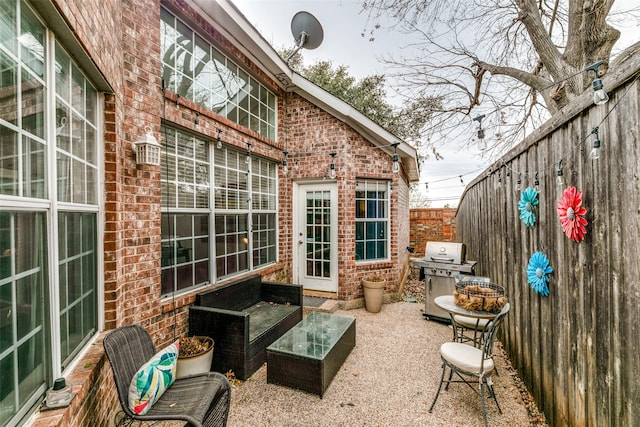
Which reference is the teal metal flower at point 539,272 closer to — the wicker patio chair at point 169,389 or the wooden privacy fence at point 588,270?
the wooden privacy fence at point 588,270

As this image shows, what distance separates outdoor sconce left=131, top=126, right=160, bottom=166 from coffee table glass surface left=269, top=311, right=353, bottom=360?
229 centimetres

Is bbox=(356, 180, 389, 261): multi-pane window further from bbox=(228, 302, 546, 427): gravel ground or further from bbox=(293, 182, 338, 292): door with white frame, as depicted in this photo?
bbox=(228, 302, 546, 427): gravel ground

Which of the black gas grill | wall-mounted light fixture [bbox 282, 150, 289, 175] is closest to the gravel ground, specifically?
the black gas grill

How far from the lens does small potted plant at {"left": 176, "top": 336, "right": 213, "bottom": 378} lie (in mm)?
2721

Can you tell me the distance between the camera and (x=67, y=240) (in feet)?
5.80

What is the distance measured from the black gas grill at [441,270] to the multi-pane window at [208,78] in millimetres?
3930

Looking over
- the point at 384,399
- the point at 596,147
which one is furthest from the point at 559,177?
the point at 384,399

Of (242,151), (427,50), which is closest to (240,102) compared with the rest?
(242,151)

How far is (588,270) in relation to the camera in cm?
175

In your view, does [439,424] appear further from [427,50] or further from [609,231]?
[427,50]

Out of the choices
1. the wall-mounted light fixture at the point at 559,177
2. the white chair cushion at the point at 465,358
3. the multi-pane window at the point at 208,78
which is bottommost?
the white chair cushion at the point at 465,358

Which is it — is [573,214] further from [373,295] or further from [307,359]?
[373,295]

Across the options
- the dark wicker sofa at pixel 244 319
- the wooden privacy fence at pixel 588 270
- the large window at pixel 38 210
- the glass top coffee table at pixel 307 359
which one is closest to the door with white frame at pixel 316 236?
the dark wicker sofa at pixel 244 319

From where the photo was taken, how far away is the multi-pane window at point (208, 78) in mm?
3307
